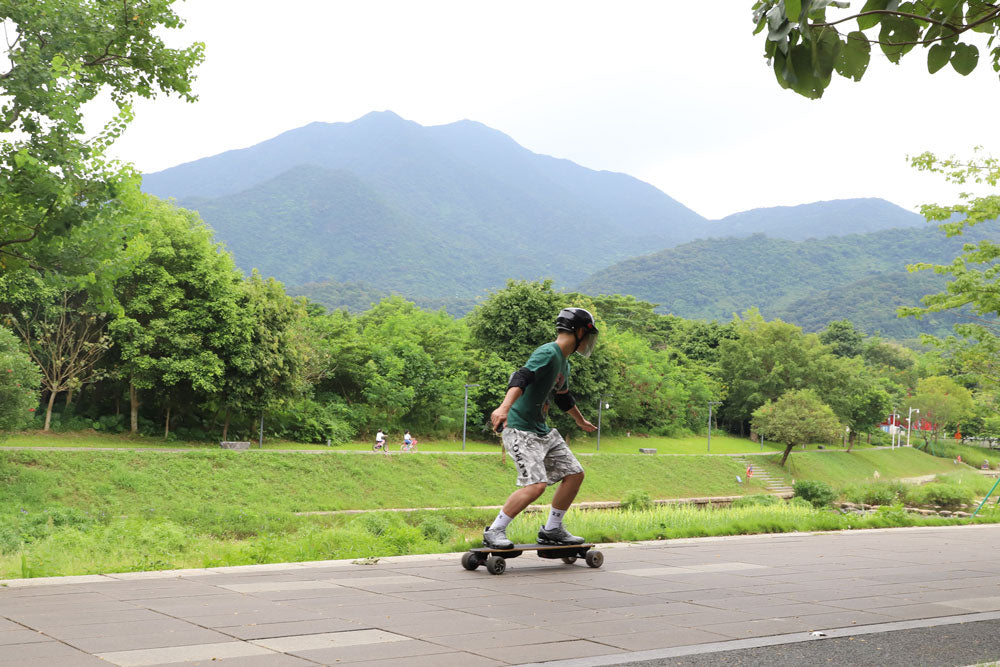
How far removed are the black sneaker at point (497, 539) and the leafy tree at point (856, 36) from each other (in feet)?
14.2

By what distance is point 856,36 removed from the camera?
149 inches

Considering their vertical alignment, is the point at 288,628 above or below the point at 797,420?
below

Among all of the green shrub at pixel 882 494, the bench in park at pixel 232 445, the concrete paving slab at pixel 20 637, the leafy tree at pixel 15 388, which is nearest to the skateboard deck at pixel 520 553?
the concrete paving slab at pixel 20 637

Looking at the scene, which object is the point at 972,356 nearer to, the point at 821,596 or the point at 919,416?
the point at 821,596

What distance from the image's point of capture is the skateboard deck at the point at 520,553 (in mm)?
6789

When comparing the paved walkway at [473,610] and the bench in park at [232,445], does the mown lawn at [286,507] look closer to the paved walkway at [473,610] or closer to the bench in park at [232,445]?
the paved walkway at [473,610]

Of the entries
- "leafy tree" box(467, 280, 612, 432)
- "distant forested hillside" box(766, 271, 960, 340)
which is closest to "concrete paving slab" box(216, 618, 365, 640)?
"leafy tree" box(467, 280, 612, 432)

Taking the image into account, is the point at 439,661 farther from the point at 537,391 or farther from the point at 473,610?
the point at 537,391

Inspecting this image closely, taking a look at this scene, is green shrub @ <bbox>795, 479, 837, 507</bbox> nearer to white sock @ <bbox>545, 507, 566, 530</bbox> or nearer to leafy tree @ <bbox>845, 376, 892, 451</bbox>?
white sock @ <bbox>545, 507, 566, 530</bbox>

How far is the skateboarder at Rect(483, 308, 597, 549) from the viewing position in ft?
22.7

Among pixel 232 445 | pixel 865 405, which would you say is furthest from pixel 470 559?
pixel 865 405

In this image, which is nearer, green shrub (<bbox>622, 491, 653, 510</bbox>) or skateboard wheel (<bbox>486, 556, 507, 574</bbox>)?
skateboard wheel (<bbox>486, 556, 507, 574</bbox>)

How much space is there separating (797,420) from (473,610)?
2312 inches

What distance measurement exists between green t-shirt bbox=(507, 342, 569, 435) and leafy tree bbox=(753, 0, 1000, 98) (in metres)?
3.39
